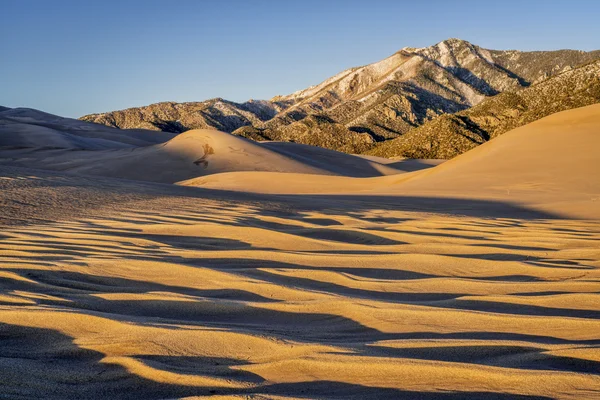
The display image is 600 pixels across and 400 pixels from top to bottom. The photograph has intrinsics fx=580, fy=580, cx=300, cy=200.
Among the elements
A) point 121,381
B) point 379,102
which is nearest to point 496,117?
point 379,102

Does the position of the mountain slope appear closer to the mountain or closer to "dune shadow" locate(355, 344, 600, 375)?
"dune shadow" locate(355, 344, 600, 375)

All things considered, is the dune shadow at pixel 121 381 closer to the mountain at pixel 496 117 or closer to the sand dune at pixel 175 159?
the sand dune at pixel 175 159

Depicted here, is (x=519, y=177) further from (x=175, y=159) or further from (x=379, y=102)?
(x=379, y=102)

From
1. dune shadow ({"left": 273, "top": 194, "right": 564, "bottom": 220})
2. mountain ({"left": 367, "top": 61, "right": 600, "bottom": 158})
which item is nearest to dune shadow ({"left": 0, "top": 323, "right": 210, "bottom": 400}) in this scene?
dune shadow ({"left": 273, "top": 194, "right": 564, "bottom": 220})

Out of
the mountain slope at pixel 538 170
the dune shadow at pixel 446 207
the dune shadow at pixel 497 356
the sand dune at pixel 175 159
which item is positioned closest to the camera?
the dune shadow at pixel 497 356

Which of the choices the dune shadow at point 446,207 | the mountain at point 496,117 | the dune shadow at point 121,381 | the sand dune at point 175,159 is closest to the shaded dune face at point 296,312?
the dune shadow at point 121,381
